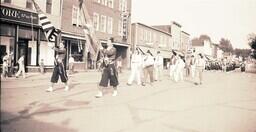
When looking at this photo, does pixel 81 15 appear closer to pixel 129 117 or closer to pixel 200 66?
pixel 129 117

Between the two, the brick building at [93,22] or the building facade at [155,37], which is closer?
the brick building at [93,22]

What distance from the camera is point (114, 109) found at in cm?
593

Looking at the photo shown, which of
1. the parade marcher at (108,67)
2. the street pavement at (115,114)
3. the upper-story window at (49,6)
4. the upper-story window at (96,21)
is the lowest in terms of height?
the street pavement at (115,114)

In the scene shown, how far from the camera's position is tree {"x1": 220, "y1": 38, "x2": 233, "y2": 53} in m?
4.97

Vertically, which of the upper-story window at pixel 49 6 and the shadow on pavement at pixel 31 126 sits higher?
the upper-story window at pixel 49 6

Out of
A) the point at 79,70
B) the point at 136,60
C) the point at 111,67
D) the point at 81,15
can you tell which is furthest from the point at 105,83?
the point at 136,60

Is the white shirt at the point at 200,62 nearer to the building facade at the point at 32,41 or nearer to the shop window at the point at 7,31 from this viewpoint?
the building facade at the point at 32,41

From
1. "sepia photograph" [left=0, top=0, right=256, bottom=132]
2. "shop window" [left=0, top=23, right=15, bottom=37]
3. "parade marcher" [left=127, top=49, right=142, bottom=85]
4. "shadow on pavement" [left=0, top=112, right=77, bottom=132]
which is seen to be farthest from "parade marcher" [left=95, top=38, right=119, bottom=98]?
"parade marcher" [left=127, top=49, right=142, bottom=85]

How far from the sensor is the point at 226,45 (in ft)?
16.7

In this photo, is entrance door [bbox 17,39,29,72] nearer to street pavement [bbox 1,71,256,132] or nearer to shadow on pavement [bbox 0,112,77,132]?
street pavement [bbox 1,71,256,132]

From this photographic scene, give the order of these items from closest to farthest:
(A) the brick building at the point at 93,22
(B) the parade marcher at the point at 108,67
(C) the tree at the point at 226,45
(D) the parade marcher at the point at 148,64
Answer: (A) the brick building at the point at 93,22
(C) the tree at the point at 226,45
(B) the parade marcher at the point at 108,67
(D) the parade marcher at the point at 148,64

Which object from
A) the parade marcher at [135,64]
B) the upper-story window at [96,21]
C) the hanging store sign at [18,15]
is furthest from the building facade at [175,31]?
the parade marcher at [135,64]

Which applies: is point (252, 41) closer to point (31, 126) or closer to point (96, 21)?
point (96, 21)

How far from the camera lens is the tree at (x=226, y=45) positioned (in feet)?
16.3
